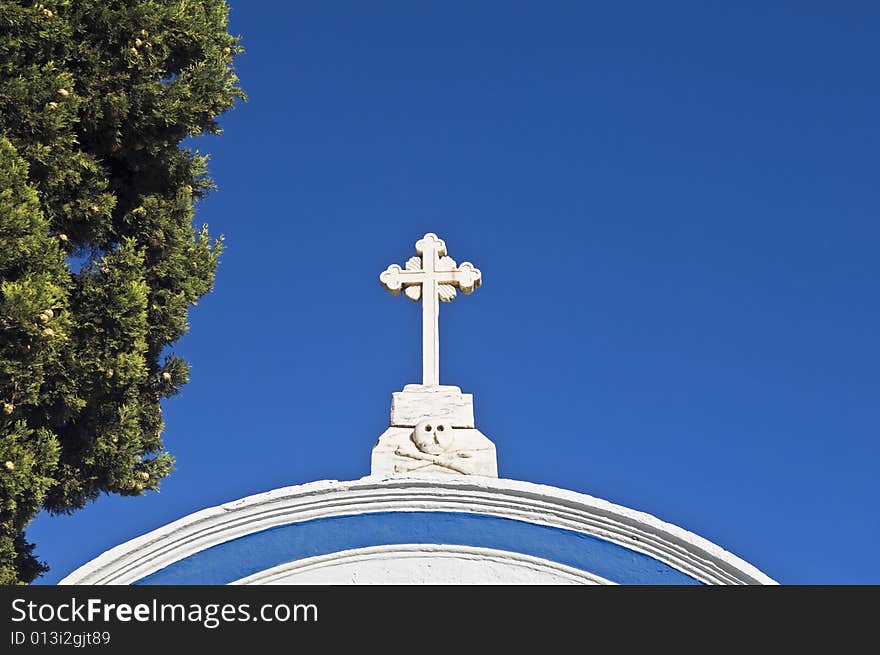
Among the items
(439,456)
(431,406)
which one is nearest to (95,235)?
(431,406)

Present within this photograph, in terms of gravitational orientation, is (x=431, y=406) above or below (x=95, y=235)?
below

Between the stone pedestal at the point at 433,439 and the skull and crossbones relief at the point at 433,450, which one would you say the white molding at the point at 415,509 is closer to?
the stone pedestal at the point at 433,439

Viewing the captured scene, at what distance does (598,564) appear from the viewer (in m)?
6.42

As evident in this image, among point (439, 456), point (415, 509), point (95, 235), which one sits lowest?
point (415, 509)

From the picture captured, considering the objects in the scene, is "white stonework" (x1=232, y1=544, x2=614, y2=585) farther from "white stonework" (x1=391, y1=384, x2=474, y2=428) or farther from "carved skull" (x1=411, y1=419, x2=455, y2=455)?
"white stonework" (x1=391, y1=384, x2=474, y2=428)

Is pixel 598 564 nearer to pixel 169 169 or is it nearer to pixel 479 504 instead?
pixel 479 504

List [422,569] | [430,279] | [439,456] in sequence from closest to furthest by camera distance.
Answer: [422,569], [439,456], [430,279]

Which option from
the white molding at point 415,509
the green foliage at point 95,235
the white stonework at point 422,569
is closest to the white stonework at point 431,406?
the white molding at point 415,509

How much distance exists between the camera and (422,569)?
6.44m

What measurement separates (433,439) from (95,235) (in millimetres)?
3346

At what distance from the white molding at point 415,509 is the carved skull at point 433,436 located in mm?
683

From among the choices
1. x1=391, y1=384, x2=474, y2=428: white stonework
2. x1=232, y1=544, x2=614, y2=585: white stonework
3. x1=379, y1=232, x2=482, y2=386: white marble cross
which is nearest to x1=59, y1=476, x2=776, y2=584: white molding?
x1=232, y1=544, x2=614, y2=585: white stonework

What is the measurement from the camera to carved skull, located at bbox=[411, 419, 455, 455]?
23.9ft

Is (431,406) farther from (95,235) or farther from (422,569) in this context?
(95,235)
